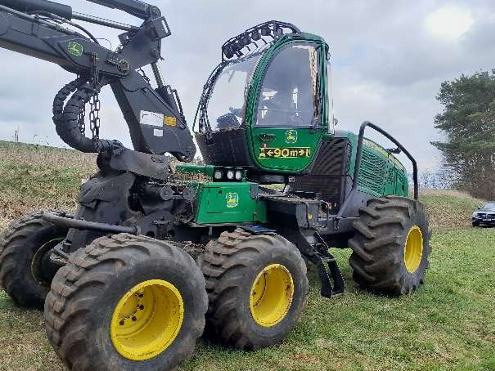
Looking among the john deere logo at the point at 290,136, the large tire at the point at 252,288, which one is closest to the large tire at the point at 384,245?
the john deere logo at the point at 290,136

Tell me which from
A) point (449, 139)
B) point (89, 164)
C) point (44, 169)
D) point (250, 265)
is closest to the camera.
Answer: point (250, 265)

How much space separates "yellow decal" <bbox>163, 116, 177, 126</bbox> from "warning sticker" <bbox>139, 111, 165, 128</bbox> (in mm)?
45

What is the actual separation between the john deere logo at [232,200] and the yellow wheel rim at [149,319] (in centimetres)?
165

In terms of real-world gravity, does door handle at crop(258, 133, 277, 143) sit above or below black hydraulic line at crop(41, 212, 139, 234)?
above

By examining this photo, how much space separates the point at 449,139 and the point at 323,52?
1542 inches

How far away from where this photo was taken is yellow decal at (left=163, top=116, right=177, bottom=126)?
570cm

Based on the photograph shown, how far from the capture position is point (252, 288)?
4.62m

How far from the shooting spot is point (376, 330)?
5.38m

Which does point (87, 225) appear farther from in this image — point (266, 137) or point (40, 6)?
point (266, 137)

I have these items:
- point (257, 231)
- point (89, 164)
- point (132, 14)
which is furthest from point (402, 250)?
point (89, 164)

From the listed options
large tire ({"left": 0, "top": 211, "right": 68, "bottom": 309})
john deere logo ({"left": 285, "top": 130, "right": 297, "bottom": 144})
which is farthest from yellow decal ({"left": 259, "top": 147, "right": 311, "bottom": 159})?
large tire ({"left": 0, "top": 211, "right": 68, "bottom": 309})

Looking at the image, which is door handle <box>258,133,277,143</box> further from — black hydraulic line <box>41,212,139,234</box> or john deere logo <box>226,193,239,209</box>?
black hydraulic line <box>41,212,139,234</box>

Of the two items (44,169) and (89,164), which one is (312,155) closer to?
(44,169)

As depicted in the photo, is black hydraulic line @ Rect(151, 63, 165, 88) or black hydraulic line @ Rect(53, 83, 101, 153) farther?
black hydraulic line @ Rect(151, 63, 165, 88)
